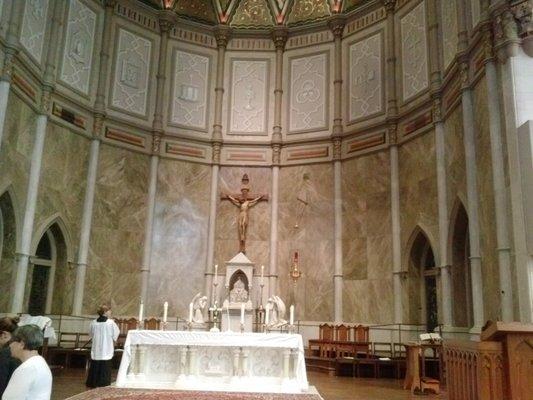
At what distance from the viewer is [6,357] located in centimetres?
435

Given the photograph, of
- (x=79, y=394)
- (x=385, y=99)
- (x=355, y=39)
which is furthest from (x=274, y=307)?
(x=355, y=39)

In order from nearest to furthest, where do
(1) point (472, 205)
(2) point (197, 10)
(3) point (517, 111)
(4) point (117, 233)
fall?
(3) point (517, 111) < (1) point (472, 205) < (4) point (117, 233) < (2) point (197, 10)

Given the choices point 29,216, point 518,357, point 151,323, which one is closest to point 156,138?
point 29,216

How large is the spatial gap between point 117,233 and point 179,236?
6.69 feet

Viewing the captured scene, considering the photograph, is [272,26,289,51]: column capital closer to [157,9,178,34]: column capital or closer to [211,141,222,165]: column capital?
[157,9,178,34]: column capital

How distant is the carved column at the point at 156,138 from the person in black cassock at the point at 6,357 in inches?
491

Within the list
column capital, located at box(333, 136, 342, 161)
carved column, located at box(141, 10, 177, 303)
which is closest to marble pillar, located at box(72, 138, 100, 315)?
carved column, located at box(141, 10, 177, 303)

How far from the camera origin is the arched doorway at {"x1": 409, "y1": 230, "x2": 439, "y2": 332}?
14.8 metres

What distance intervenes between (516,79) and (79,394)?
933cm

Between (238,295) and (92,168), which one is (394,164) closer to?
(238,295)

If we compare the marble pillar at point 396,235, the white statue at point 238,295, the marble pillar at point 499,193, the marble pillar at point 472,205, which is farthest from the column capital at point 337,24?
the white statue at point 238,295

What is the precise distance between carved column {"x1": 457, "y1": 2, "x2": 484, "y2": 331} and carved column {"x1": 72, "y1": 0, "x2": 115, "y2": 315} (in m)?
10.4

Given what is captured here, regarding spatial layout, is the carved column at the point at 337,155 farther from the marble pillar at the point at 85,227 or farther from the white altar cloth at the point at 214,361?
the marble pillar at the point at 85,227

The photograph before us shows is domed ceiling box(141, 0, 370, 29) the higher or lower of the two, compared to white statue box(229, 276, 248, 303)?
higher
